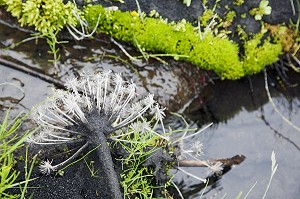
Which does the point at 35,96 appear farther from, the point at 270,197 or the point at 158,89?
the point at 270,197

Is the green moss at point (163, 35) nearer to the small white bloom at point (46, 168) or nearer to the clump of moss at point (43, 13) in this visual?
the clump of moss at point (43, 13)

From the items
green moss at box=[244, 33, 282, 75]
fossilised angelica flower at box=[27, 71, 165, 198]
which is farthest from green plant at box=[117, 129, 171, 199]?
green moss at box=[244, 33, 282, 75]

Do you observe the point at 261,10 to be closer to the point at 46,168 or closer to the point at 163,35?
the point at 163,35

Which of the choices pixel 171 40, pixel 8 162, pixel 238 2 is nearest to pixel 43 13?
pixel 171 40

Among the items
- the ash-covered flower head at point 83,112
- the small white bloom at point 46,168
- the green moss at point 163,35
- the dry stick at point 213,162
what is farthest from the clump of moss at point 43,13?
the dry stick at point 213,162

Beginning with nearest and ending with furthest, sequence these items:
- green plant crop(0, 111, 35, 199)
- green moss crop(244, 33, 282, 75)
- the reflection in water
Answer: green plant crop(0, 111, 35, 199) → the reflection in water → green moss crop(244, 33, 282, 75)

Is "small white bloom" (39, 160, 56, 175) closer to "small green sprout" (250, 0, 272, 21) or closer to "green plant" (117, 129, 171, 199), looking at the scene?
"green plant" (117, 129, 171, 199)
